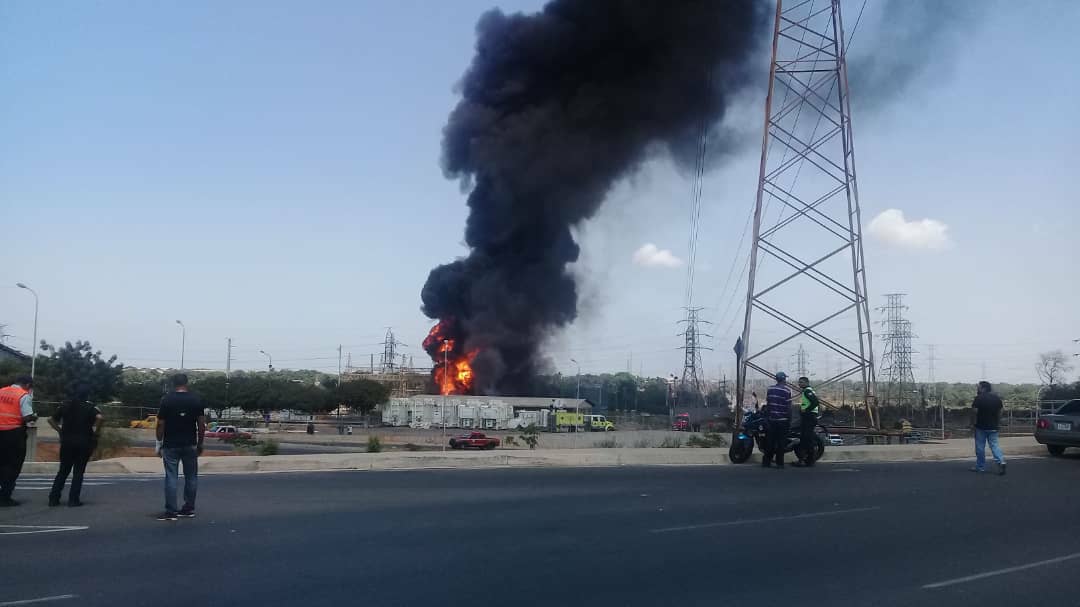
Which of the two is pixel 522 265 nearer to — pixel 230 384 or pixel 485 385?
pixel 485 385

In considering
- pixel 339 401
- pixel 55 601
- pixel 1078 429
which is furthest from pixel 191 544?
pixel 339 401

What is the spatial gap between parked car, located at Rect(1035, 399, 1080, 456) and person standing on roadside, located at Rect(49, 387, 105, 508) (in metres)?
16.4

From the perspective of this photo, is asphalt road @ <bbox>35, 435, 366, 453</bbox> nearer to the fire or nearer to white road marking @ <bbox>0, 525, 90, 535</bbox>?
white road marking @ <bbox>0, 525, 90, 535</bbox>

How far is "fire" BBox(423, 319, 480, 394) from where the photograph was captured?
→ 202 feet

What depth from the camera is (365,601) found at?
590cm

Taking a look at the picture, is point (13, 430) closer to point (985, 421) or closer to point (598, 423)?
point (985, 421)

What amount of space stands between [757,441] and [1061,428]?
6.51 m

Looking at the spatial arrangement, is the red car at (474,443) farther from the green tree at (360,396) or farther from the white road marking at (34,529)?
the green tree at (360,396)

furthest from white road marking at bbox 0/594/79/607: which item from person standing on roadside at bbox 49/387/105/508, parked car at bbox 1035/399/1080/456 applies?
parked car at bbox 1035/399/1080/456

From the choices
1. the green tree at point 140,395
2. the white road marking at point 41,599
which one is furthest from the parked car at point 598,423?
the white road marking at point 41,599

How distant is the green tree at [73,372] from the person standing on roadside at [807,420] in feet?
128

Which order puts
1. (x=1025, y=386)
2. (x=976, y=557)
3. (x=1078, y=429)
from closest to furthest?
(x=976, y=557) < (x=1078, y=429) < (x=1025, y=386)

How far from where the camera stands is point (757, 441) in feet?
50.3

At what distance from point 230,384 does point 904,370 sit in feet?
176
